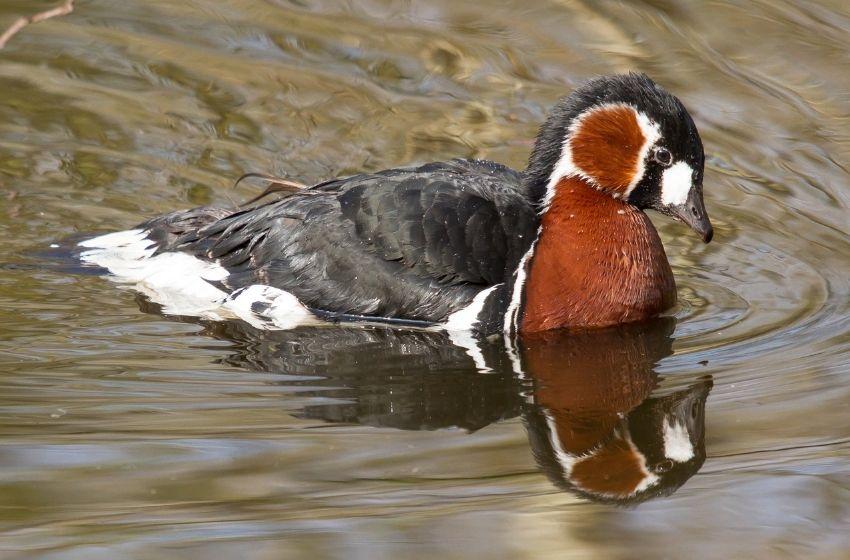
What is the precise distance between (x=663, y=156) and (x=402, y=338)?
1.91 metres

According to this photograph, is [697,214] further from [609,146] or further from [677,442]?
[677,442]

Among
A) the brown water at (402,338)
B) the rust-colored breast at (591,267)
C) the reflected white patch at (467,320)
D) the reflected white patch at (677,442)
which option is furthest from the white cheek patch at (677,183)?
the reflected white patch at (677,442)

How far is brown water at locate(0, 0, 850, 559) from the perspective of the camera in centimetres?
526

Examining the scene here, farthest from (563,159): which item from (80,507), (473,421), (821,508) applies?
(80,507)

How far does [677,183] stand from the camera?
26.1 feet

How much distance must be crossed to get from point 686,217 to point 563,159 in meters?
0.83

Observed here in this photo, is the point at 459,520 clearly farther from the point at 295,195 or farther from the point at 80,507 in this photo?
the point at 295,195

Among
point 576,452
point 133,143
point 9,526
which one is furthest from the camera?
point 133,143

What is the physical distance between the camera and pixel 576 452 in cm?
605

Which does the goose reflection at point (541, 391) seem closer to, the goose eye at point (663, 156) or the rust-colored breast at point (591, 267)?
the rust-colored breast at point (591, 267)

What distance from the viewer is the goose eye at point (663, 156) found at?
7871 mm

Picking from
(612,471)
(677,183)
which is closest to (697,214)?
(677,183)

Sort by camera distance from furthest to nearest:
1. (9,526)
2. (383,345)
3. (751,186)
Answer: (751,186), (383,345), (9,526)

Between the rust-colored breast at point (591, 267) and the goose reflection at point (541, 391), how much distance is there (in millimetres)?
119
